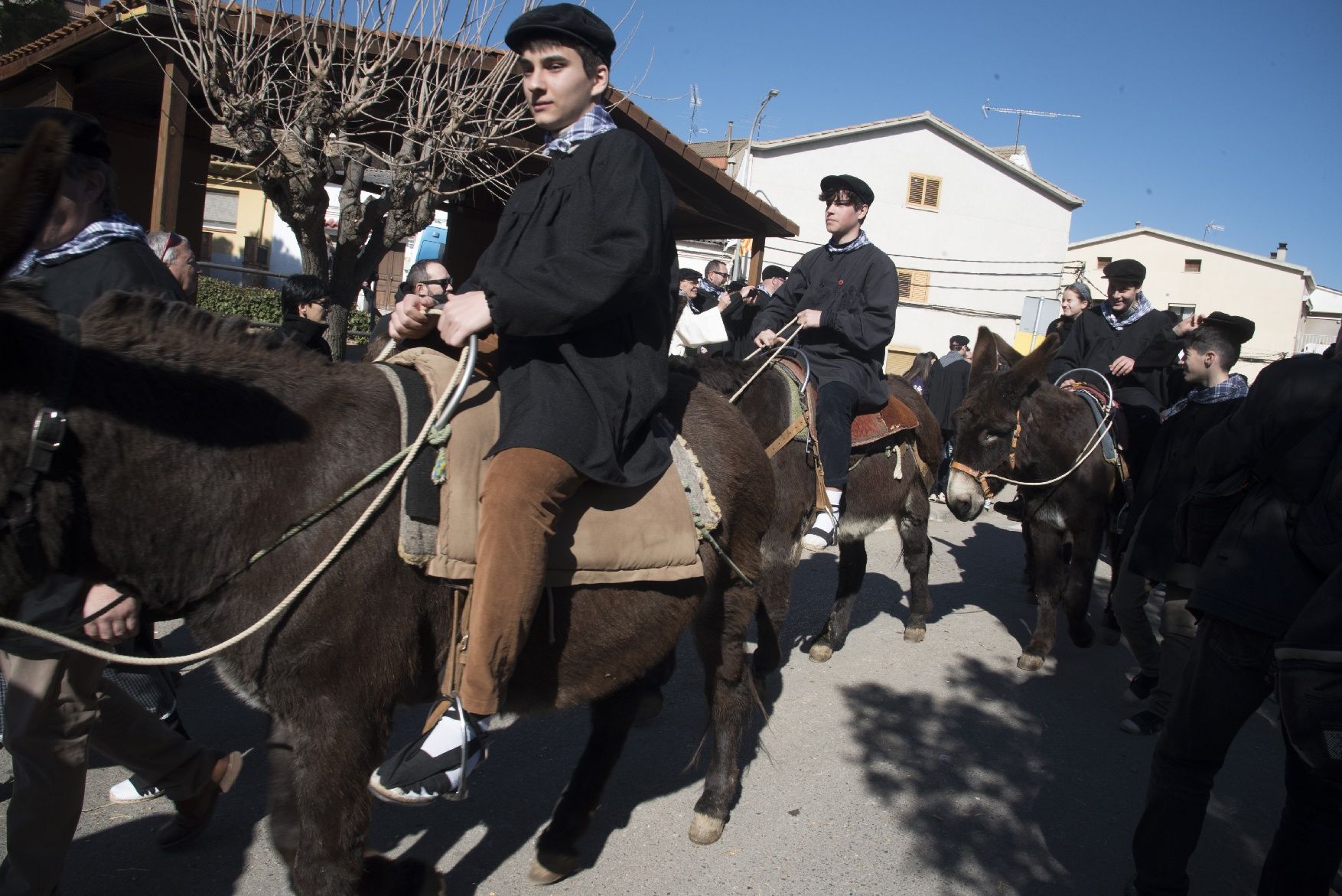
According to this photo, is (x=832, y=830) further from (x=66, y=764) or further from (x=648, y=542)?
(x=66, y=764)

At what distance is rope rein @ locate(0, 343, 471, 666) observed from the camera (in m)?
1.87

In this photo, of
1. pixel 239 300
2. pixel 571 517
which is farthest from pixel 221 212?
pixel 571 517

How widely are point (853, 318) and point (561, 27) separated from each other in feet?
10.5

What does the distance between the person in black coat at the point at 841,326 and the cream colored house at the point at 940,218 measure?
2408 centimetres

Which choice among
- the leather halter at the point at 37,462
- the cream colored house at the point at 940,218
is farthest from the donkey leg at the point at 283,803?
the cream colored house at the point at 940,218

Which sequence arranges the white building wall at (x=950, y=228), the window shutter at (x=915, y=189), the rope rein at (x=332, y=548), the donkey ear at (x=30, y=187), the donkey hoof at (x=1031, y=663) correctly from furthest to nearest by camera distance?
the window shutter at (x=915, y=189) < the white building wall at (x=950, y=228) < the donkey hoof at (x=1031, y=663) < the rope rein at (x=332, y=548) < the donkey ear at (x=30, y=187)

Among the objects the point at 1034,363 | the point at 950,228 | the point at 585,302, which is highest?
the point at 950,228

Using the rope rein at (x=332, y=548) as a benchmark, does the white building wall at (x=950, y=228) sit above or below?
above

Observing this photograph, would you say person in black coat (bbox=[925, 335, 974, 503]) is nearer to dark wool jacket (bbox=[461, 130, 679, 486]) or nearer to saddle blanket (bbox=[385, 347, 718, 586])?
saddle blanket (bbox=[385, 347, 718, 586])

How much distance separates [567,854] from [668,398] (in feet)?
5.67

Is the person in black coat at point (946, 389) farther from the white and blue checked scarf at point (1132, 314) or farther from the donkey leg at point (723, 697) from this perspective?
the donkey leg at point (723, 697)

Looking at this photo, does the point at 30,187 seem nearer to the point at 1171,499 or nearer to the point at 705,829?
the point at 705,829

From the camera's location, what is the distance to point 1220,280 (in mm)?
37000

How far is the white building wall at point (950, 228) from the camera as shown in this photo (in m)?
29.8
